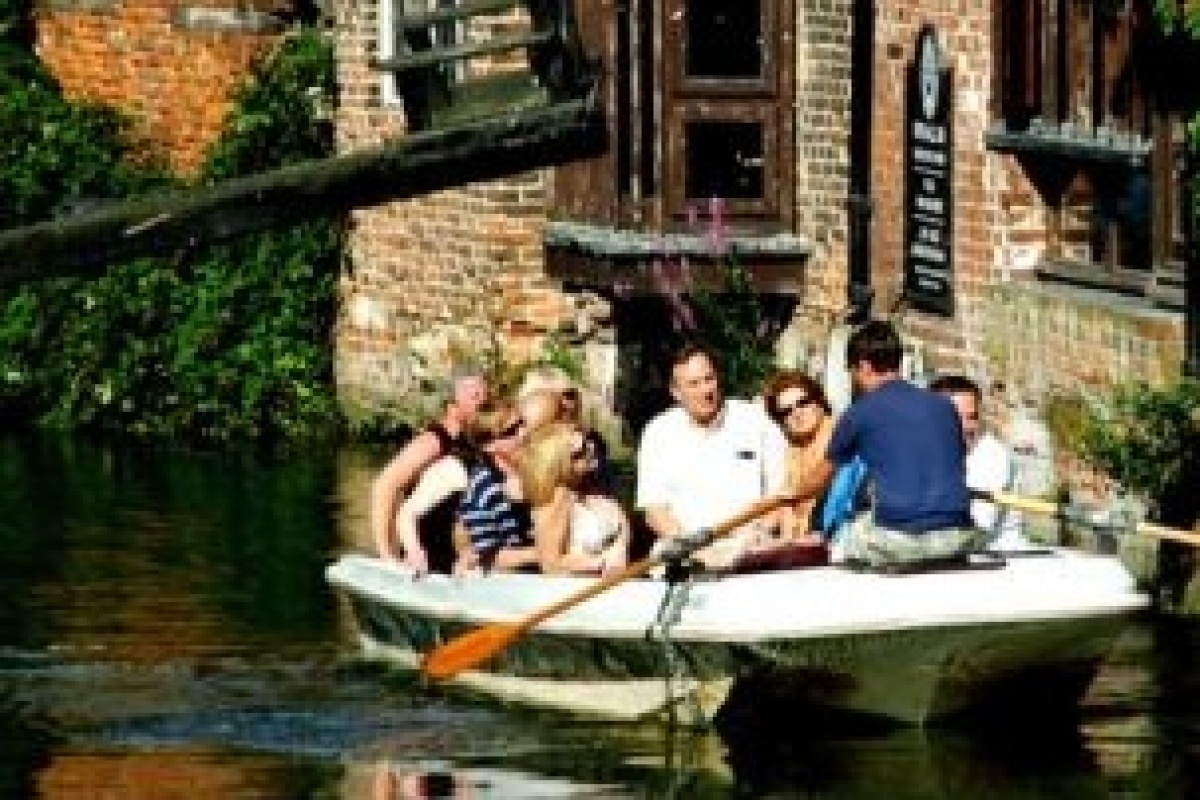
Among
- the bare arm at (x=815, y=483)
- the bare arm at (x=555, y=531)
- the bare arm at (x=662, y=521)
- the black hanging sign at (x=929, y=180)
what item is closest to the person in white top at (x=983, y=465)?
the bare arm at (x=815, y=483)

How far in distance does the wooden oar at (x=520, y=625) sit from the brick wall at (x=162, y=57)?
12.7 meters

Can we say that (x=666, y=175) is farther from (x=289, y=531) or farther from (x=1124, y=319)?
(x=1124, y=319)

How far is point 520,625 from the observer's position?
21.8 meters

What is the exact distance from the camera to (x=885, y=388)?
Answer: 21.2m

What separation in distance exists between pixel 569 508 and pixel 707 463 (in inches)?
24.2

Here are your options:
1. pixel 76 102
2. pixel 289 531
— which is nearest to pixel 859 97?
pixel 289 531

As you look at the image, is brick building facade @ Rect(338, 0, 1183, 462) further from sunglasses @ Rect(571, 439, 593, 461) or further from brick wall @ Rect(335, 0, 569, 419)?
sunglasses @ Rect(571, 439, 593, 461)

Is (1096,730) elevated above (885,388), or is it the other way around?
(885,388)

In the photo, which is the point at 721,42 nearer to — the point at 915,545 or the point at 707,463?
the point at 707,463

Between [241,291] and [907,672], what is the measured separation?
12440mm

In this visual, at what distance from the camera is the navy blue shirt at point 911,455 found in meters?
21.1

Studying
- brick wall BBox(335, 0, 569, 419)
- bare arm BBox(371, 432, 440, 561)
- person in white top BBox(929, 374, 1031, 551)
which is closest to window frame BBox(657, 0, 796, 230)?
brick wall BBox(335, 0, 569, 419)

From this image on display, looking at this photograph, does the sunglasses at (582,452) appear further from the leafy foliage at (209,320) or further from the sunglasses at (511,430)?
the leafy foliage at (209,320)

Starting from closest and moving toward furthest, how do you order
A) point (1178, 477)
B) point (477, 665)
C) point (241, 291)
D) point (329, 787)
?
point (329, 787) → point (477, 665) → point (1178, 477) → point (241, 291)
